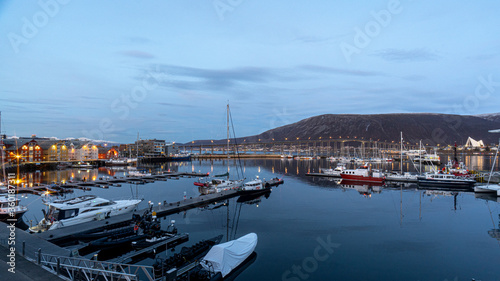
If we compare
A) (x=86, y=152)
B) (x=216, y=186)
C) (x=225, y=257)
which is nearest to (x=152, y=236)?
(x=225, y=257)

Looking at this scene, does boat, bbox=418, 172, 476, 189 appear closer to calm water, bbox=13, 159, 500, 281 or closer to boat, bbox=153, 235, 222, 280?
calm water, bbox=13, 159, 500, 281

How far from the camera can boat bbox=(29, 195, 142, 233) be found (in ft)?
84.5

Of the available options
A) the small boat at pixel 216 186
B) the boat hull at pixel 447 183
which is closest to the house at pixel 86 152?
the small boat at pixel 216 186

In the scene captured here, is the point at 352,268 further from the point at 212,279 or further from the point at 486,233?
the point at 486,233

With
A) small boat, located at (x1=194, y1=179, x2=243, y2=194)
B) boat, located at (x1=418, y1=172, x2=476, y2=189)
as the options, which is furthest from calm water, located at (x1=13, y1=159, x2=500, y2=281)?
boat, located at (x1=418, y1=172, x2=476, y2=189)

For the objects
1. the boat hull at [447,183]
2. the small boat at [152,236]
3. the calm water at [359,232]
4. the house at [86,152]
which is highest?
the house at [86,152]

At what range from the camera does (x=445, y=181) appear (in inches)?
2259

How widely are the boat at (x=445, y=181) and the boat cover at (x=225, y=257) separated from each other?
5108 centimetres

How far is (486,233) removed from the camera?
28062mm

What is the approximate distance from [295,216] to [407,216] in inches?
505

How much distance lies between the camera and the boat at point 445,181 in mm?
56188

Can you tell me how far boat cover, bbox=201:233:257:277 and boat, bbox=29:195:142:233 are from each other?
50.6 ft

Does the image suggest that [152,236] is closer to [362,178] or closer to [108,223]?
[108,223]

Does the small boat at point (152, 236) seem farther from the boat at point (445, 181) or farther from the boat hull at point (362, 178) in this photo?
the boat at point (445, 181)
